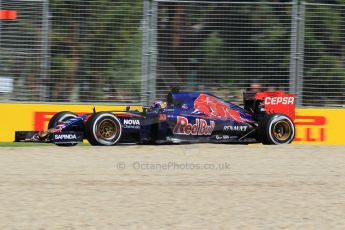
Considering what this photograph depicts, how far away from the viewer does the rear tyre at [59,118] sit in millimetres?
11422

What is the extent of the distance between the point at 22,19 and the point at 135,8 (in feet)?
6.75

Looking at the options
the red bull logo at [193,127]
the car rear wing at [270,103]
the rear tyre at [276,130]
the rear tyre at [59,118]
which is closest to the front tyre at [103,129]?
the rear tyre at [59,118]

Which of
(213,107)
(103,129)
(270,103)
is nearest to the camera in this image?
(103,129)

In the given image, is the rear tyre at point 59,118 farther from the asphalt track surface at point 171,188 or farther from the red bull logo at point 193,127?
the red bull logo at point 193,127

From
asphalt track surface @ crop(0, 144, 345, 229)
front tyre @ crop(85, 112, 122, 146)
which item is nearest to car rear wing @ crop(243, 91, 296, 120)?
asphalt track surface @ crop(0, 144, 345, 229)

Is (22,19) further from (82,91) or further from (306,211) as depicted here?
(306,211)

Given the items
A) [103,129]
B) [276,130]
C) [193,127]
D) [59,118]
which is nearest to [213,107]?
[193,127]

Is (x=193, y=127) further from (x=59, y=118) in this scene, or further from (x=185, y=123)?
(x=59, y=118)

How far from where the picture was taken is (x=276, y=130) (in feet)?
38.1

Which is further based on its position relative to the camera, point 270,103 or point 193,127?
point 270,103

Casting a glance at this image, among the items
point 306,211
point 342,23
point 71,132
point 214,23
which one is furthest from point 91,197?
point 342,23

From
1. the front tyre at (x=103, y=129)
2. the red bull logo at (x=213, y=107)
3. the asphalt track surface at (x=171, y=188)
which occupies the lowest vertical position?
the asphalt track surface at (x=171, y=188)

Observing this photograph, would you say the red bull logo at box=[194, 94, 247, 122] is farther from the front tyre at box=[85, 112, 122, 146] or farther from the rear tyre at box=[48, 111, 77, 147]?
the rear tyre at box=[48, 111, 77, 147]

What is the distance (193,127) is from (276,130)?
1.47 m
